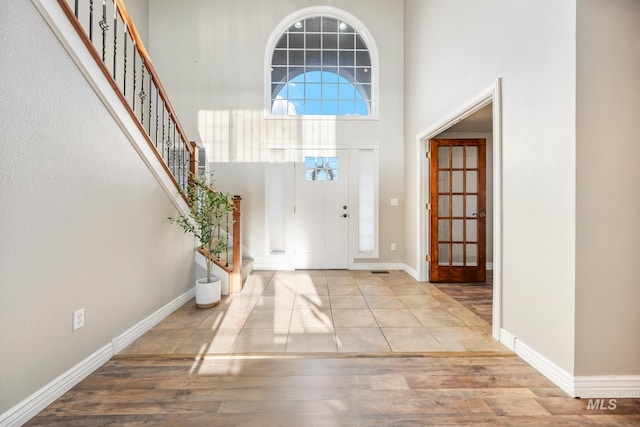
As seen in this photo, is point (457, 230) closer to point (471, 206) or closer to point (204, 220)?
point (471, 206)

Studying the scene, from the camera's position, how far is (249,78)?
4852 mm

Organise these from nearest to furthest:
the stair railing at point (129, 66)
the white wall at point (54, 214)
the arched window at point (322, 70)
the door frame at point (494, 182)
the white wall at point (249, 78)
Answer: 1. the white wall at point (54, 214)
2. the stair railing at point (129, 66)
3. the door frame at point (494, 182)
4. the white wall at point (249, 78)
5. the arched window at point (322, 70)

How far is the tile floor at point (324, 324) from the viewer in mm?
2189

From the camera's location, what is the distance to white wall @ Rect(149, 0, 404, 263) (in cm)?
482

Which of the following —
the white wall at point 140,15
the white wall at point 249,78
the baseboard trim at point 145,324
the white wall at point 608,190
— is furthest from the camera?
the white wall at point 249,78

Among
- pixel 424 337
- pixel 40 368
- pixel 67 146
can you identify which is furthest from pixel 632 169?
pixel 40 368

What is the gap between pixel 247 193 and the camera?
16.0 feet

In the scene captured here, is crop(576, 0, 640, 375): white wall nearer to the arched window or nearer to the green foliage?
the green foliage

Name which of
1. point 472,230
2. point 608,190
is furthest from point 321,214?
point 608,190

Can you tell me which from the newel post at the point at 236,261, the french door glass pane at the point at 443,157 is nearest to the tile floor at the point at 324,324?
the newel post at the point at 236,261

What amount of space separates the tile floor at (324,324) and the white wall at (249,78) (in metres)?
1.50

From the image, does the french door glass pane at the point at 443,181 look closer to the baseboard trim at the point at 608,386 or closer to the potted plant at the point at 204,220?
the baseboard trim at the point at 608,386

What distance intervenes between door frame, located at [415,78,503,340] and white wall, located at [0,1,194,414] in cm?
291

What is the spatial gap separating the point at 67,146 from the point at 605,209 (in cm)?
311
